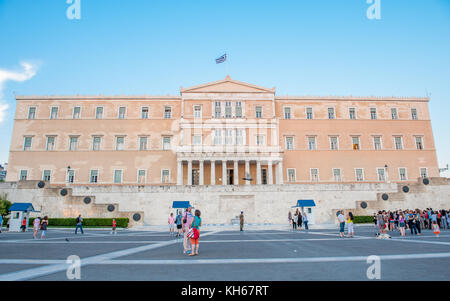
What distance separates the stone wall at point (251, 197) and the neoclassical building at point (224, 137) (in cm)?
875

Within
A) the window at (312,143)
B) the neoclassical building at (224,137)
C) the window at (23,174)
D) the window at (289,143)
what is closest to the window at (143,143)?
the neoclassical building at (224,137)

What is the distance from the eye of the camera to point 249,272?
6.07 meters

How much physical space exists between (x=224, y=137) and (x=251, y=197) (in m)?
13.2

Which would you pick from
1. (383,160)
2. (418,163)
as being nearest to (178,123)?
(383,160)

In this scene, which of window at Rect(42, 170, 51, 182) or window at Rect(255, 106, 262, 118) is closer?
window at Rect(42, 170, 51, 182)

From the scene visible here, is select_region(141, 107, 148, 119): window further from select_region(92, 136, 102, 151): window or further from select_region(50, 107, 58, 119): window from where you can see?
select_region(50, 107, 58, 119): window

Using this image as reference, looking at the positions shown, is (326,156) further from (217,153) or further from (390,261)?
(390,261)

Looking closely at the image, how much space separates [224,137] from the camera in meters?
42.3

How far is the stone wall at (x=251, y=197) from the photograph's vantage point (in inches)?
1217

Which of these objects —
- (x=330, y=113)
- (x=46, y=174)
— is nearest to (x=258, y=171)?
(x=330, y=113)

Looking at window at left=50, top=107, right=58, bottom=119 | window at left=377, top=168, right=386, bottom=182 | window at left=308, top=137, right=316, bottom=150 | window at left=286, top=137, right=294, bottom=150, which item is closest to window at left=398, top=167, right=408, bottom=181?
window at left=377, top=168, right=386, bottom=182

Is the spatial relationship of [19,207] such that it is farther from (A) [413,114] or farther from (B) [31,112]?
(A) [413,114]

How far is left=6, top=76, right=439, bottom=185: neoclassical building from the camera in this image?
1660 inches

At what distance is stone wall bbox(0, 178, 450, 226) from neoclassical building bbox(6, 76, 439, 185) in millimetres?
8752
